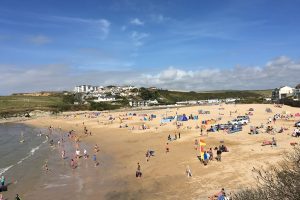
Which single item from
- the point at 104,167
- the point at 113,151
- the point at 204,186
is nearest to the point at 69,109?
the point at 113,151

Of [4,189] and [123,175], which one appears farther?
[123,175]

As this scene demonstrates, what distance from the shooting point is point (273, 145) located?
114ft

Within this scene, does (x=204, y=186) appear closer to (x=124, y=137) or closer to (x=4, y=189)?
(x=4, y=189)

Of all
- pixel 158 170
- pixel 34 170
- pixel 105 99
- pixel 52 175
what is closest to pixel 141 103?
pixel 105 99

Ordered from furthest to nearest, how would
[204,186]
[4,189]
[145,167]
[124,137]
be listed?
[124,137] < [145,167] < [4,189] < [204,186]

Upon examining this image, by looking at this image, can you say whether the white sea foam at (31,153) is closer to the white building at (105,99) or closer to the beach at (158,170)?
the beach at (158,170)

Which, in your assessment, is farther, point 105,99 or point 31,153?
point 105,99

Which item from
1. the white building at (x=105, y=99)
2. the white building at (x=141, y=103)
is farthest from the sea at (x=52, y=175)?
the white building at (x=105, y=99)

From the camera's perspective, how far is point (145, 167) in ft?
108

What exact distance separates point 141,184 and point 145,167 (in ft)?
18.1

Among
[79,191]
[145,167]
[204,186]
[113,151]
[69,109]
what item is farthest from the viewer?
[69,109]

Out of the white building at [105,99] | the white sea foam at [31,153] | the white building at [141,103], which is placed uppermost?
the white building at [105,99]

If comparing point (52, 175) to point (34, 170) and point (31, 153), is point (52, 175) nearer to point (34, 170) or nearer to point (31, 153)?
point (34, 170)

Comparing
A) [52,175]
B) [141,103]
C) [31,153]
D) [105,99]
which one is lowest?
[31,153]
